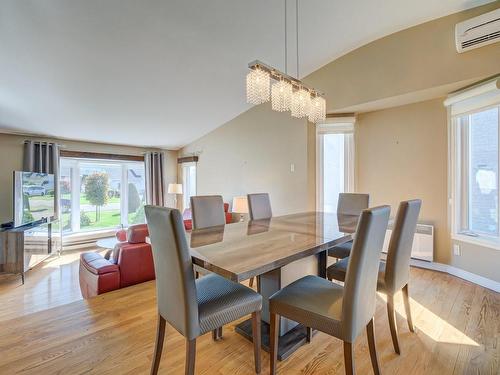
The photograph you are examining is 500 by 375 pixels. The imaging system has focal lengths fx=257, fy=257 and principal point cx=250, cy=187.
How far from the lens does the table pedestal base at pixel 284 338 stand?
5.60ft

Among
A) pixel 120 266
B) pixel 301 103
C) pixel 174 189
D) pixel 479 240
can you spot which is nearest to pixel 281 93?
pixel 301 103

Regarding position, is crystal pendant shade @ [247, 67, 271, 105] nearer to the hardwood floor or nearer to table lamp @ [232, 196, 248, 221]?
the hardwood floor

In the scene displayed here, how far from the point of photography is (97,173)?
5.58 m

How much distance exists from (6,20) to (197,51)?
1708mm

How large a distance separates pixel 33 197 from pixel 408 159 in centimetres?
568

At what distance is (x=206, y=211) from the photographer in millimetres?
2404

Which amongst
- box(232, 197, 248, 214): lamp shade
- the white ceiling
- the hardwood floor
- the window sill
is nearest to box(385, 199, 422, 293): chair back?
the hardwood floor

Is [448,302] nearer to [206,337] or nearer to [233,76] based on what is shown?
[206,337]

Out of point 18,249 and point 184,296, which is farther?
point 18,249

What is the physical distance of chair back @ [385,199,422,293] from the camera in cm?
163

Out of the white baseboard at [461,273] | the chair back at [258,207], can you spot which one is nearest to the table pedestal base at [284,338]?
the chair back at [258,207]

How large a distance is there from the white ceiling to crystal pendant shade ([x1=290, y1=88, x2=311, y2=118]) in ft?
3.42

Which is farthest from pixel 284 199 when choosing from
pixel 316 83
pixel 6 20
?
pixel 6 20

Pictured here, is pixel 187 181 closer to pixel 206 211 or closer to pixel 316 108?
pixel 206 211
